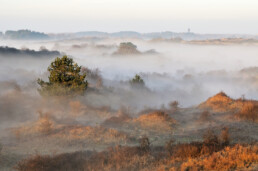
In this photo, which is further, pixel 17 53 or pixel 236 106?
pixel 17 53

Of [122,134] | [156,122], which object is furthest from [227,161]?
[156,122]

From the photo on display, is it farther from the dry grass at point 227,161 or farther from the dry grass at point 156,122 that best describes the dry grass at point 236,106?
the dry grass at point 227,161

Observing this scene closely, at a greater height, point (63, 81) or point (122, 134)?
point (63, 81)

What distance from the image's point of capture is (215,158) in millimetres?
8602

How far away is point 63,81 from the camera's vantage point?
1079 inches

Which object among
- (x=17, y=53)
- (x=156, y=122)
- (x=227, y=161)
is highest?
(x=17, y=53)

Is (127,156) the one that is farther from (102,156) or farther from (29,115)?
(29,115)

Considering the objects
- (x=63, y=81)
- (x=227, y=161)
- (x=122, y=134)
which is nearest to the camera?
(x=227, y=161)

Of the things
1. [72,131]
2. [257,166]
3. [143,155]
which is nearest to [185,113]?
[72,131]

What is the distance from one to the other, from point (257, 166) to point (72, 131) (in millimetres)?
13193

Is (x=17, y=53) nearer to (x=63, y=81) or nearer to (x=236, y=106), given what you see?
(x=63, y=81)

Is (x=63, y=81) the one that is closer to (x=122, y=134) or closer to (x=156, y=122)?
(x=156, y=122)

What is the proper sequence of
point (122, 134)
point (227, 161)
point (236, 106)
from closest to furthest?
point (227, 161) → point (122, 134) → point (236, 106)

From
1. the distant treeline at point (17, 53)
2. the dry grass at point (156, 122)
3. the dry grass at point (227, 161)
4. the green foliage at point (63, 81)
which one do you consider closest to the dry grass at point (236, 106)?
the dry grass at point (156, 122)
